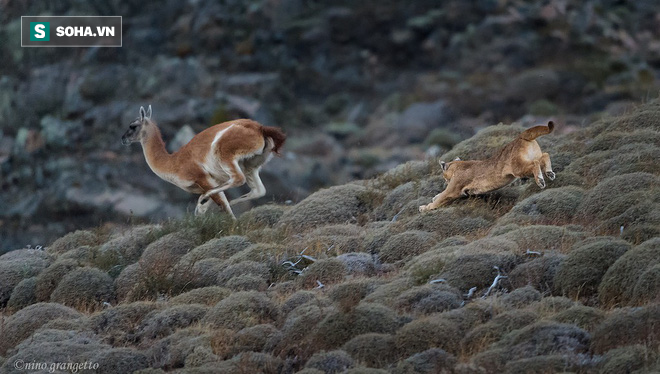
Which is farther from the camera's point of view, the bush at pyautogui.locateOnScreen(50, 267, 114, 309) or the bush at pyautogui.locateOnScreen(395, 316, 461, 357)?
the bush at pyautogui.locateOnScreen(50, 267, 114, 309)

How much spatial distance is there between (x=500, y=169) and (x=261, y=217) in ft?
14.8

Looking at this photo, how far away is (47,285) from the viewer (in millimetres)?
17688

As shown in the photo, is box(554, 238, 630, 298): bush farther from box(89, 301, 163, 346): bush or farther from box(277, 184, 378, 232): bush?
box(277, 184, 378, 232): bush

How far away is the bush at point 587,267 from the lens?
13.8m

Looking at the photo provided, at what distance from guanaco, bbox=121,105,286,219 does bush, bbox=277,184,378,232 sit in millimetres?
805

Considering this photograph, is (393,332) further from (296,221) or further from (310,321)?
(296,221)

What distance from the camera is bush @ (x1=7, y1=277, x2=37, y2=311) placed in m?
Answer: 17.6

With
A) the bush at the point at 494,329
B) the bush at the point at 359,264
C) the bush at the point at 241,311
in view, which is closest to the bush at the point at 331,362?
the bush at the point at 494,329

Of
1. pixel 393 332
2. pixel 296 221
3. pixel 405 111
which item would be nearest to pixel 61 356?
pixel 393 332

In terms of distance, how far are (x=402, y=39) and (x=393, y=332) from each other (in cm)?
8893

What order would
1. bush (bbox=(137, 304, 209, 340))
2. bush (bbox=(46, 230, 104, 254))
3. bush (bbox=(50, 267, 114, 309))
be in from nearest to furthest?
bush (bbox=(137, 304, 209, 340)), bush (bbox=(50, 267, 114, 309)), bush (bbox=(46, 230, 104, 254))

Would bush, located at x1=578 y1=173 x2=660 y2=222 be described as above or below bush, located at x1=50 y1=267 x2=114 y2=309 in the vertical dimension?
above

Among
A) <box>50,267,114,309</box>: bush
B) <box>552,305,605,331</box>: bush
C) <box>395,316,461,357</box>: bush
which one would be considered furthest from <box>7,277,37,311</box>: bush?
<box>552,305,605,331</box>: bush

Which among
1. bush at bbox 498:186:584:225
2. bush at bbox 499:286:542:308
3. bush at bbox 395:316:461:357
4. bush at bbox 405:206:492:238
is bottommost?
bush at bbox 395:316:461:357
